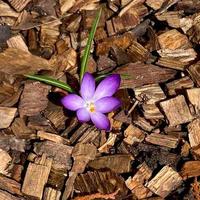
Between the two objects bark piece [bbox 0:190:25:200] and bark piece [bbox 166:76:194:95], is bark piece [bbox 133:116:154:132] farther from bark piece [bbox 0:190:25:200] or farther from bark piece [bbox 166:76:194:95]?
bark piece [bbox 0:190:25:200]

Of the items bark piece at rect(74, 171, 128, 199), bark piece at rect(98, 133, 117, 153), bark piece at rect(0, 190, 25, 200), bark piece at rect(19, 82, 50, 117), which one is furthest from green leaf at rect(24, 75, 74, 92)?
bark piece at rect(0, 190, 25, 200)

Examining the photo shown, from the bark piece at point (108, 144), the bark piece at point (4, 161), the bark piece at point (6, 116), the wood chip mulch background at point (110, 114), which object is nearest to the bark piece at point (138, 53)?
the wood chip mulch background at point (110, 114)

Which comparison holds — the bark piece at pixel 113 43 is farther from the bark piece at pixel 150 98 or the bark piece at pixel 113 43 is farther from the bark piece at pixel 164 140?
the bark piece at pixel 164 140

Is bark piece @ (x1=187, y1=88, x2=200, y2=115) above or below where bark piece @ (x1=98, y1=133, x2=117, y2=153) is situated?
above

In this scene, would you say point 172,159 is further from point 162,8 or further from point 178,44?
point 162,8

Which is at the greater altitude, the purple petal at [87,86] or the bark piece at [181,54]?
the bark piece at [181,54]

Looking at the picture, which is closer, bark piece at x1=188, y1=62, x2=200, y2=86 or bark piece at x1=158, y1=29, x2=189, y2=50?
bark piece at x1=188, y1=62, x2=200, y2=86

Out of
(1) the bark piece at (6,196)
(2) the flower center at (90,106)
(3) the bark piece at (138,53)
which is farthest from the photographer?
(3) the bark piece at (138,53)
